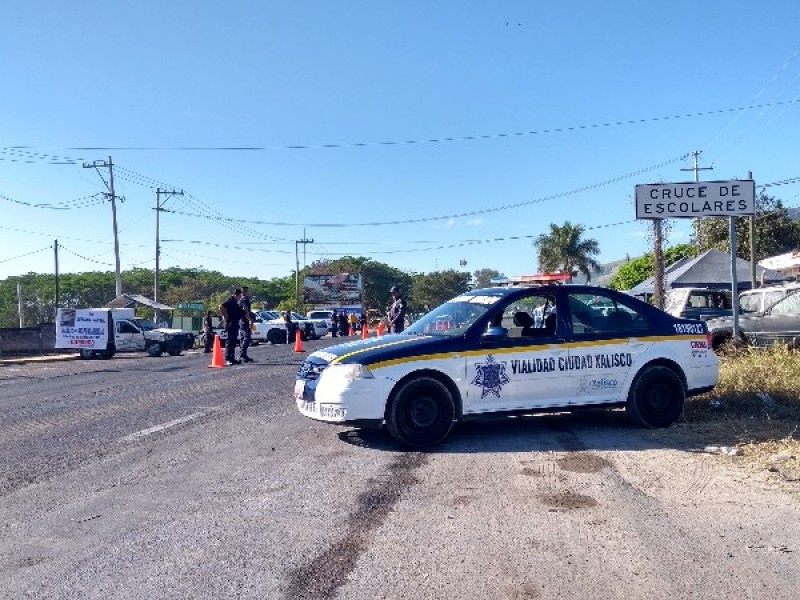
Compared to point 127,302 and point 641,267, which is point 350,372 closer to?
point 127,302

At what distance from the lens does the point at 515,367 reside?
783cm

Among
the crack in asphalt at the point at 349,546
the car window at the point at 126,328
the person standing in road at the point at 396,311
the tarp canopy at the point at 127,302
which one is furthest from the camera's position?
the tarp canopy at the point at 127,302

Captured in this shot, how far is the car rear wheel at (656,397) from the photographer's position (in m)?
8.28

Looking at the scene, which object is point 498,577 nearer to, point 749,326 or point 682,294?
point 749,326

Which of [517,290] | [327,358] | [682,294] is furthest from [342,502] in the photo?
[682,294]

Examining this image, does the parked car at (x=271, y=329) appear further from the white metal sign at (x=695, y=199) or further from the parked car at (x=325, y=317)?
the white metal sign at (x=695, y=199)

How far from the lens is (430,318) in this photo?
877cm

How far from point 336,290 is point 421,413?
249 feet

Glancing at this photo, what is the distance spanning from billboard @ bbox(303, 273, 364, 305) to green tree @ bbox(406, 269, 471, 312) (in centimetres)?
1102

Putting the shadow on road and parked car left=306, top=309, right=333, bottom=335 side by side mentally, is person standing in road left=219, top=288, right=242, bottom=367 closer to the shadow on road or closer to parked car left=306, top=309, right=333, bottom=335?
the shadow on road

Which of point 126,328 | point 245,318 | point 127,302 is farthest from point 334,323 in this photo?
point 245,318

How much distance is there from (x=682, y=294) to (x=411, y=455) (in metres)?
15.4

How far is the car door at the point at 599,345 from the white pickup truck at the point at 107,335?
80.3 ft

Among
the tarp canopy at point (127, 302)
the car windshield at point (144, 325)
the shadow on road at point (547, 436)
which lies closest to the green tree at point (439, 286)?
the tarp canopy at point (127, 302)
